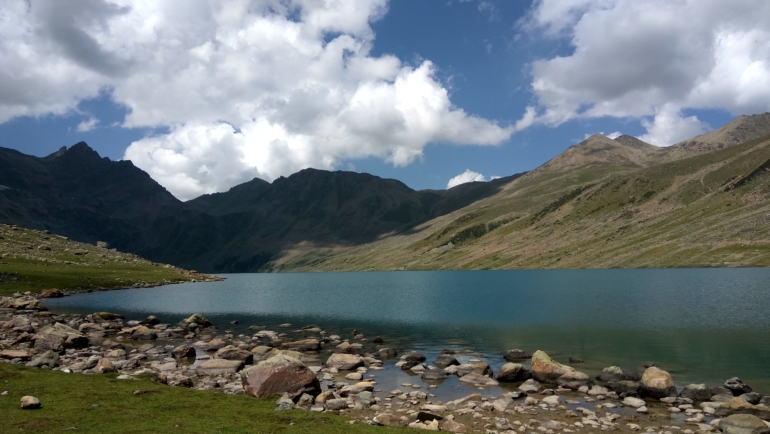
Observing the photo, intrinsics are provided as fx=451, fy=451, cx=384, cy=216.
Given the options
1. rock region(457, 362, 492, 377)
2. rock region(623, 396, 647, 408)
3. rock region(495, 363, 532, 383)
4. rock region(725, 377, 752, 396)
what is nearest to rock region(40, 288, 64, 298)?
rock region(457, 362, 492, 377)

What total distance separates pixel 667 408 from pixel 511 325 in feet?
121

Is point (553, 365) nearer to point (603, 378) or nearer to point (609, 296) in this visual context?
point (603, 378)

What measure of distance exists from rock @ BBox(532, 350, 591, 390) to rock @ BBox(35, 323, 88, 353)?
4437 cm

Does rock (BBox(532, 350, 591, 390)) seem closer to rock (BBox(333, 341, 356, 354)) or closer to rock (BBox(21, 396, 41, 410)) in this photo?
rock (BBox(333, 341, 356, 354))

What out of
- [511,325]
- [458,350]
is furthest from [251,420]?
[511,325]

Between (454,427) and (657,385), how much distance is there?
17.0 m

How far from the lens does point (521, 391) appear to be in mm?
33531

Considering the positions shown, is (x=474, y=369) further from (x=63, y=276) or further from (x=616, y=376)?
(x=63, y=276)

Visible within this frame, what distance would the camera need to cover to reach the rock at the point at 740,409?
27.0 m

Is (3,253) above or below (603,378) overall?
above

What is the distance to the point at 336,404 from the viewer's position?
2861cm

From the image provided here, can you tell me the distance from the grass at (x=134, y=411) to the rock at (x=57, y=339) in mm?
17136

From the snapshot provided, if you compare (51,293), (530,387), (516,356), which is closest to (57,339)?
(530,387)

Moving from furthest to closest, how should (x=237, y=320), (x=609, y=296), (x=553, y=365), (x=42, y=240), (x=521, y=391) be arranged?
(x=42, y=240), (x=609, y=296), (x=237, y=320), (x=553, y=365), (x=521, y=391)
